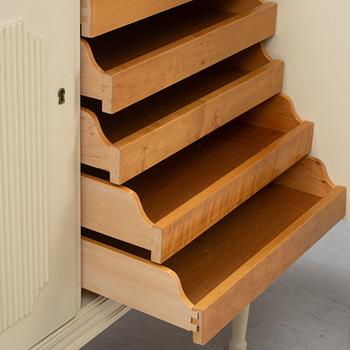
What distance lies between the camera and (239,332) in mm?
1968

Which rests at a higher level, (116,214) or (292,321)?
(116,214)

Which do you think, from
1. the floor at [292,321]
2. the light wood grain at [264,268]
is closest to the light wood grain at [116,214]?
the light wood grain at [264,268]

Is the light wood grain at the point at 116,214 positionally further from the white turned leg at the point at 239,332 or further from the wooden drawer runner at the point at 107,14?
the white turned leg at the point at 239,332

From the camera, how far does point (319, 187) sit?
1.69 meters

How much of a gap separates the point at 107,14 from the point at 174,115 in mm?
208

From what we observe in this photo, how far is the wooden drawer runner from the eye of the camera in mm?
1223

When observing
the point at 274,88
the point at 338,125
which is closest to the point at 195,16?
the point at 274,88

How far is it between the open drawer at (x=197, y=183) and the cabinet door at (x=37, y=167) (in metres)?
0.06

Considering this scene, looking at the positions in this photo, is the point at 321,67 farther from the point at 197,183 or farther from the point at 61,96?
the point at 61,96

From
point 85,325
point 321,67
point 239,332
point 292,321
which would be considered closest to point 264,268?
point 85,325

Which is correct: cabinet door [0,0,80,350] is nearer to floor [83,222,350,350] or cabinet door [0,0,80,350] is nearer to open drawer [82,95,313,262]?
open drawer [82,95,313,262]

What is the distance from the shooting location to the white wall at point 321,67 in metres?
1.58

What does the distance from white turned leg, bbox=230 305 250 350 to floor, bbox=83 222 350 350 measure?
0.33ft

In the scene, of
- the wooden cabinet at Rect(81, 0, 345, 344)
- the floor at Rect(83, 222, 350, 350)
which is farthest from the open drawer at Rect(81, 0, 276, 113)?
the floor at Rect(83, 222, 350, 350)
